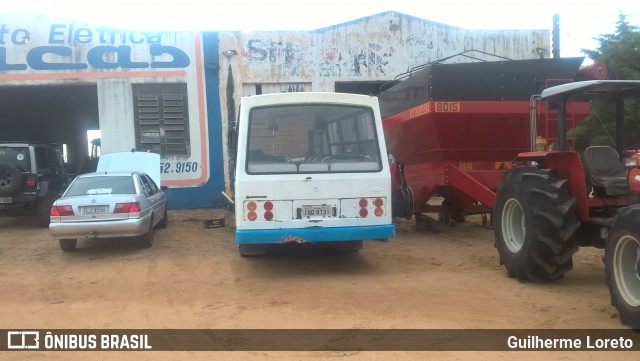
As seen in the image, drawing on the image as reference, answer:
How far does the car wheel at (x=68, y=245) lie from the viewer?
33.1 feet

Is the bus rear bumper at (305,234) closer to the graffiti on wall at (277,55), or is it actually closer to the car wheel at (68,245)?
the car wheel at (68,245)

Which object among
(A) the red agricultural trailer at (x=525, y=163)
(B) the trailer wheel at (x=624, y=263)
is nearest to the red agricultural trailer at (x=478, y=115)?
(A) the red agricultural trailer at (x=525, y=163)

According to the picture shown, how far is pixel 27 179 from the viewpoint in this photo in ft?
42.4

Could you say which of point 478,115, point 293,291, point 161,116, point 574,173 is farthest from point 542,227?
point 161,116

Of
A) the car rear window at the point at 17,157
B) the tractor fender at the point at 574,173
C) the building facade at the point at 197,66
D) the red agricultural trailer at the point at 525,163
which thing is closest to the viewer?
the red agricultural trailer at the point at 525,163

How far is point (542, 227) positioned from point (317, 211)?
2934mm

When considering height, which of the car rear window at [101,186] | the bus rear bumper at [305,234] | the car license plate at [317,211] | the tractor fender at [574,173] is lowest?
the bus rear bumper at [305,234]

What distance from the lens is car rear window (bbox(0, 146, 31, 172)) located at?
1308 cm

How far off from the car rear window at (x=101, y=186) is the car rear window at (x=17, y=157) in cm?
364

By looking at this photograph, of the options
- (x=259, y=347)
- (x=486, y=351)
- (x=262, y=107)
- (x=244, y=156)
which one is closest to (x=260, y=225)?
(x=244, y=156)

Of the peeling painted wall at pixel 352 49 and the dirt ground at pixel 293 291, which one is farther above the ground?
the peeling painted wall at pixel 352 49

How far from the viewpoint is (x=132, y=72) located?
616 inches

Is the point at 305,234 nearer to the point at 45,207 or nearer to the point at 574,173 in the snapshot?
the point at 574,173

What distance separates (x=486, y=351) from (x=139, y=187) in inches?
302
